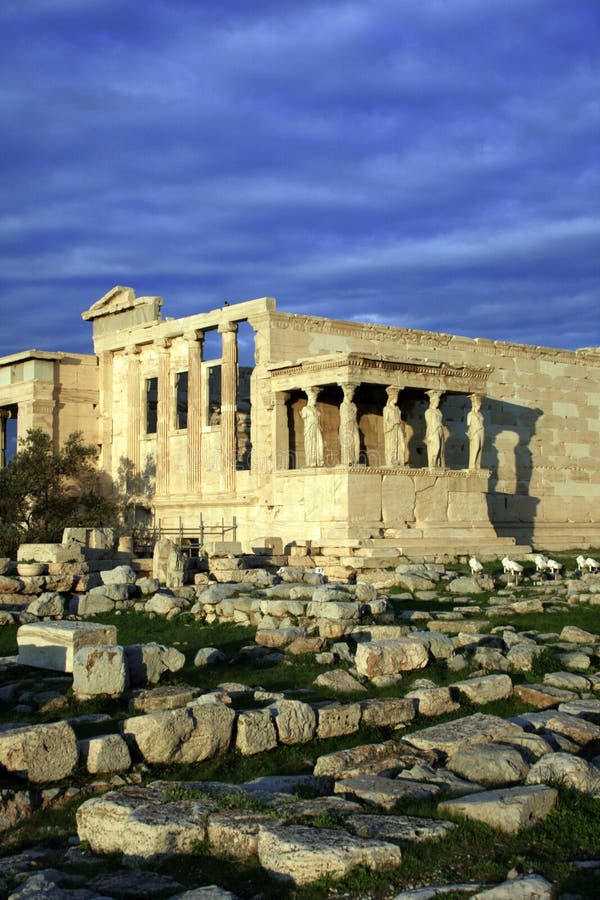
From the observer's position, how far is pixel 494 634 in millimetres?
14070

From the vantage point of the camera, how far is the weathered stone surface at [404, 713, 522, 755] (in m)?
8.71

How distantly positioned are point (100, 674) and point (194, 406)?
20.4 meters

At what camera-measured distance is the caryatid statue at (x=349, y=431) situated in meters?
25.1

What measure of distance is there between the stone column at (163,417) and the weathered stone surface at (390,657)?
20.0 meters

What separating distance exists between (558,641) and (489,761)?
6027mm

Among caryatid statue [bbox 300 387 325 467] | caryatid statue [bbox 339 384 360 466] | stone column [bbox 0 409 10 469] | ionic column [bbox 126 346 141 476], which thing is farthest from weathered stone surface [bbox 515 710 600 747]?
stone column [bbox 0 409 10 469]

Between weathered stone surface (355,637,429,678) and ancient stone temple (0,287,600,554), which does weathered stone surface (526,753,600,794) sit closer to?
weathered stone surface (355,637,429,678)

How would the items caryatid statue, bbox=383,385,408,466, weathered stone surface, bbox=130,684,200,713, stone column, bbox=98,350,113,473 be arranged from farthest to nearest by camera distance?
stone column, bbox=98,350,113,473, caryatid statue, bbox=383,385,408,466, weathered stone surface, bbox=130,684,200,713

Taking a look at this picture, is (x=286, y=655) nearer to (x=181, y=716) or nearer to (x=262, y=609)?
(x=262, y=609)

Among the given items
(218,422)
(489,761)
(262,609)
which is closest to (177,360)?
(218,422)

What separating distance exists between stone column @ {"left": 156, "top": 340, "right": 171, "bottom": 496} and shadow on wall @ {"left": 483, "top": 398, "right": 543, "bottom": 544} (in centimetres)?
898

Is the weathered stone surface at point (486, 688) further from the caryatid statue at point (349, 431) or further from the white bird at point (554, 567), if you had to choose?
the caryatid statue at point (349, 431)

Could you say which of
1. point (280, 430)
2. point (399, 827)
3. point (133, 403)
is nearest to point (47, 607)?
point (280, 430)

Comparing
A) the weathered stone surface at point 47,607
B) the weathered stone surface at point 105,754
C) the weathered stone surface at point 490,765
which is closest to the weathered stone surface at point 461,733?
the weathered stone surface at point 490,765
